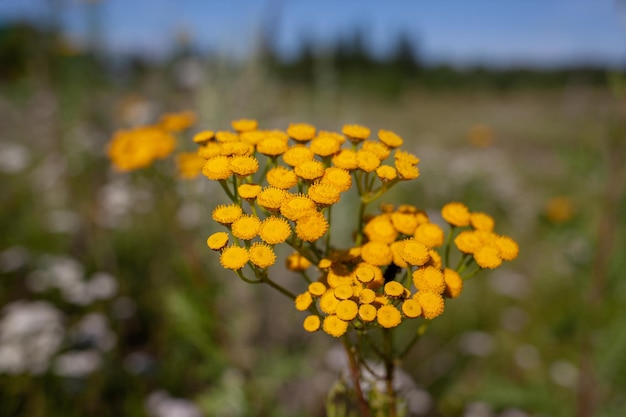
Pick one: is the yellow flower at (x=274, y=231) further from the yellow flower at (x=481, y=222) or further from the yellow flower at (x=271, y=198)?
the yellow flower at (x=481, y=222)

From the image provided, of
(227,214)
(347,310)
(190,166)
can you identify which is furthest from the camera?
(190,166)

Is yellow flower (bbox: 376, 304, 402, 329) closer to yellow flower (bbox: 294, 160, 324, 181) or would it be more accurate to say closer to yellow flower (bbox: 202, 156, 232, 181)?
yellow flower (bbox: 294, 160, 324, 181)

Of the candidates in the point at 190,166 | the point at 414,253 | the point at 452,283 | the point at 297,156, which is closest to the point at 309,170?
the point at 297,156

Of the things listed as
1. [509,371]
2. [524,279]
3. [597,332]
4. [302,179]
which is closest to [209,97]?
[302,179]

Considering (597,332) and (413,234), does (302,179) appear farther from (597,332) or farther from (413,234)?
(597,332)

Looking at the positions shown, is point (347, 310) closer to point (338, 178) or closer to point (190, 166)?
point (338, 178)

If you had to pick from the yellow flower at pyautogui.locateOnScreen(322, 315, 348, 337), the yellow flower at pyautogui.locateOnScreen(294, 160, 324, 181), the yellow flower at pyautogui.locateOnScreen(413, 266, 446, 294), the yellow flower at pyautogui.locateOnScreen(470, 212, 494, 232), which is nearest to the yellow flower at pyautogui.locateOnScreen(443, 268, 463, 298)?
the yellow flower at pyautogui.locateOnScreen(413, 266, 446, 294)
